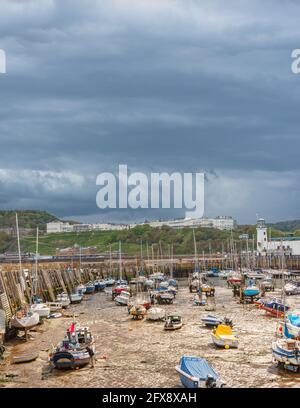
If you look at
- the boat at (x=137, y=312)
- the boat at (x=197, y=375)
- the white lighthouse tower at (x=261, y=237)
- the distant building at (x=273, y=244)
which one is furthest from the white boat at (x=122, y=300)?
the white lighthouse tower at (x=261, y=237)

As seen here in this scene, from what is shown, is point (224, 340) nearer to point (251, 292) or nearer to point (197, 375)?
point (197, 375)

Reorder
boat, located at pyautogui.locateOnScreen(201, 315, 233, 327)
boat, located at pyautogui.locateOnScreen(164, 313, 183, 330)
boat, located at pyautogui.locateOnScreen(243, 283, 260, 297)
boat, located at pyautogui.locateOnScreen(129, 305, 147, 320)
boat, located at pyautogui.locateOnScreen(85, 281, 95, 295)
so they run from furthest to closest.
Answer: boat, located at pyautogui.locateOnScreen(85, 281, 95, 295), boat, located at pyautogui.locateOnScreen(243, 283, 260, 297), boat, located at pyautogui.locateOnScreen(129, 305, 147, 320), boat, located at pyautogui.locateOnScreen(201, 315, 233, 327), boat, located at pyautogui.locateOnScreen(164, 313, 183, 330)

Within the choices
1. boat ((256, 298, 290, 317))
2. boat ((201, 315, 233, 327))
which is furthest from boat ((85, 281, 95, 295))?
boat ((201, 315, 233, 327))

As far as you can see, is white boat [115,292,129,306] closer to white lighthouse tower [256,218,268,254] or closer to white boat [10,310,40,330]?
white boat [10,310,40,330]

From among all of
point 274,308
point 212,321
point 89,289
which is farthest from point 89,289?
point 212,321

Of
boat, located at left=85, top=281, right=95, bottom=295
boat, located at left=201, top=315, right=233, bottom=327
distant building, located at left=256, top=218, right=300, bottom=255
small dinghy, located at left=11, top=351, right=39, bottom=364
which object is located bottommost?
boat, located at left=85, top=281, right=95, bottom=295

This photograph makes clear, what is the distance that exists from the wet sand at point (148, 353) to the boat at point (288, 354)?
24.3 inches

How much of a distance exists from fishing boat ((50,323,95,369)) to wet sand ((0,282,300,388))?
54cm

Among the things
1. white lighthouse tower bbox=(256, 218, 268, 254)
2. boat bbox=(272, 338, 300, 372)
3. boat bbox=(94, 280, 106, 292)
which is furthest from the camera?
white lighthouse tower bbox=(256, 218, 268, 254)

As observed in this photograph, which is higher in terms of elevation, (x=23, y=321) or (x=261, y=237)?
(x=261, y=237)

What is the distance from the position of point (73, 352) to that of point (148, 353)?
323 inches

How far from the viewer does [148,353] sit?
44.0m

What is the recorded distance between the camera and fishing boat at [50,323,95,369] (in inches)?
1486
